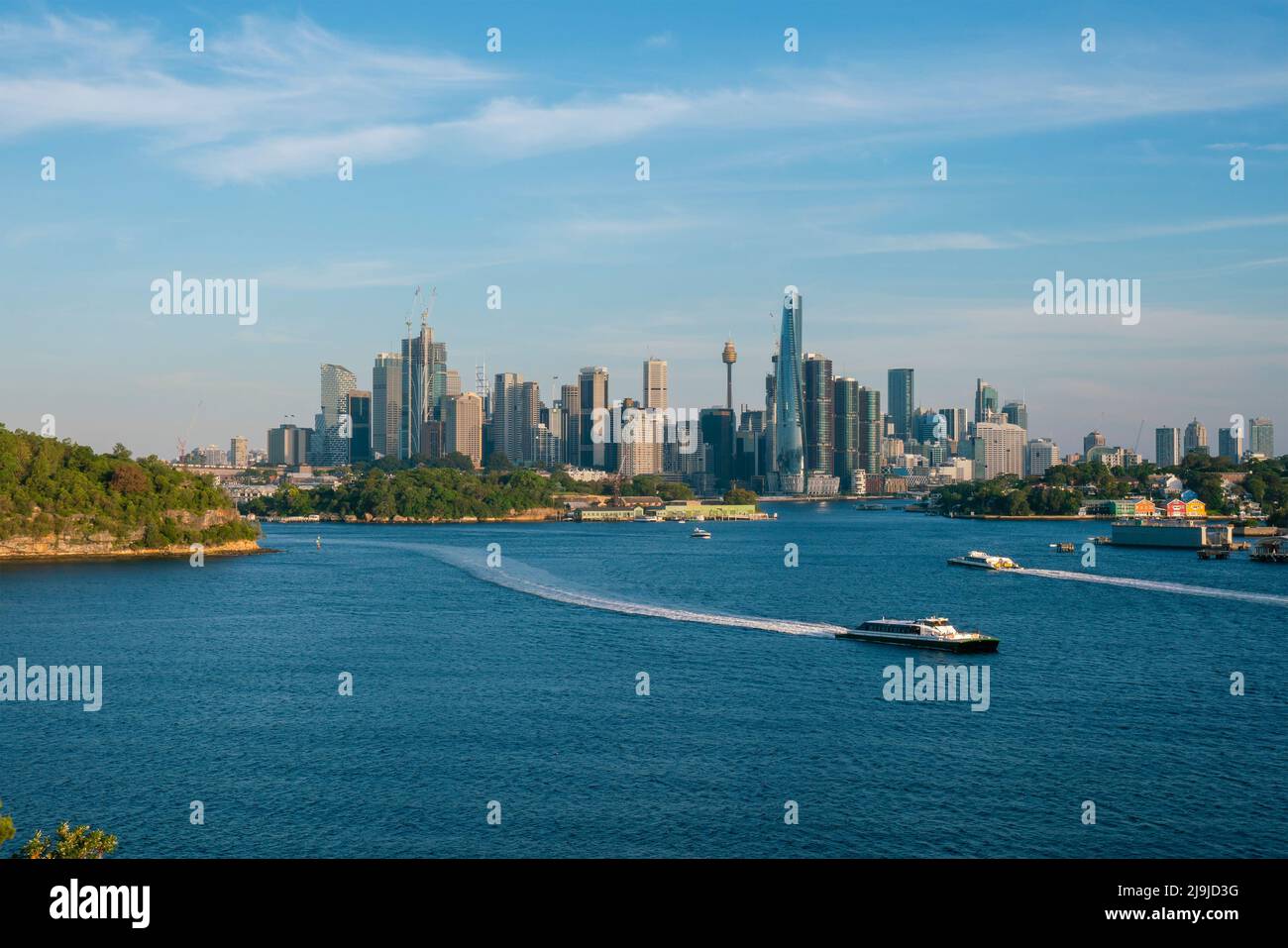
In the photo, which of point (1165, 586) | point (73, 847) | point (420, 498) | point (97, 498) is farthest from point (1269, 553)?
point (420, 498)

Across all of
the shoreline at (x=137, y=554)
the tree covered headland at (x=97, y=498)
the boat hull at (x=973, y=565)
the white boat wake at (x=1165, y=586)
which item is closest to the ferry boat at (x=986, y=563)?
the boat hull at (x=973, y=565)

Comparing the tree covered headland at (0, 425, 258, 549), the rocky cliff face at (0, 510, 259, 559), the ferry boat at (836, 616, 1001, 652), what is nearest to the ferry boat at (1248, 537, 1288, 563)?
the ferry boat at (836, 616, 1001, 652)

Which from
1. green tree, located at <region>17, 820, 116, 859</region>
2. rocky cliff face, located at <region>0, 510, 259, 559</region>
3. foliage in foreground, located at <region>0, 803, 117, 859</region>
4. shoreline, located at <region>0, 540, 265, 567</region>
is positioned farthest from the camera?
rocky cliff face, located at <region>0, 510, 259, 559</region>

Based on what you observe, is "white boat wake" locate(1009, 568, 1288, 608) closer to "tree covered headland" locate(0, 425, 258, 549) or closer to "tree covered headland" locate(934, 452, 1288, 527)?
"tree covered headland" locate(0, 425, 258, 549)

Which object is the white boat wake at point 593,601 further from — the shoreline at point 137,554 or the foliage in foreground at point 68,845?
the foliage in foreground at point 68,845

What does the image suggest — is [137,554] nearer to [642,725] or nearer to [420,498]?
[420,498]

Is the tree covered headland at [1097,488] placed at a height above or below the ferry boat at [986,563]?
above
